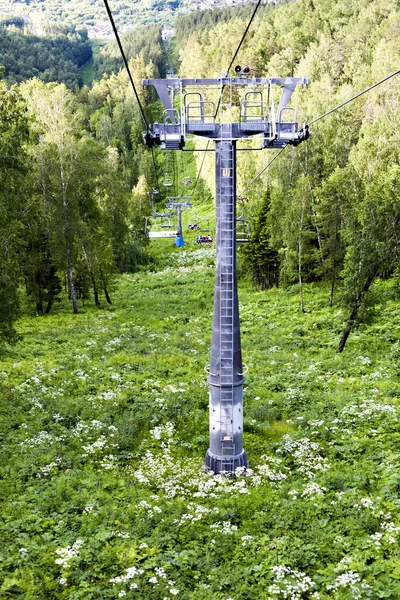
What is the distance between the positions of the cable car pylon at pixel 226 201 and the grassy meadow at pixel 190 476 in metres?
1.18

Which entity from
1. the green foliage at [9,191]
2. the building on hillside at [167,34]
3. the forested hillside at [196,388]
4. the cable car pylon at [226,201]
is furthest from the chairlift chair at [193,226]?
the building on hillside at [167,34]

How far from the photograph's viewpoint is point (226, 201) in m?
12.4

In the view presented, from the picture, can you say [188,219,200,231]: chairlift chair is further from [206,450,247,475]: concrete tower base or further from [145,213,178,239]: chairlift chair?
[206,450,247,475]: concrete tower base

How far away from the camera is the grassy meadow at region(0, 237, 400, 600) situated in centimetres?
883

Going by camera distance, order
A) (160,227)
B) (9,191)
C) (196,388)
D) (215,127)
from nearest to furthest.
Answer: (215,127)
(9,191)
(196,388)
(160,227)

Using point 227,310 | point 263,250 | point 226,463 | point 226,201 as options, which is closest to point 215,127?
point 226,201

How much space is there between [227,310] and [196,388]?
21.6 feet

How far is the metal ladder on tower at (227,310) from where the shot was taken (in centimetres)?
1239

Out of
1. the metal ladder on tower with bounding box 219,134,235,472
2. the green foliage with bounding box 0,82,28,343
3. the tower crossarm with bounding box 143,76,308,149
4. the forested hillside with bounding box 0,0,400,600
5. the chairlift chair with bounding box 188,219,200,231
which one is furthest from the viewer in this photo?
the chairlift chair with bounding box 188,219,200,231

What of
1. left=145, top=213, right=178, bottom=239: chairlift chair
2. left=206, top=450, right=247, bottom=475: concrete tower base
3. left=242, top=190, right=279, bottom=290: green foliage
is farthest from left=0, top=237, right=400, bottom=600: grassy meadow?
left=242, top=190, right=279, bottom=290: green foliage

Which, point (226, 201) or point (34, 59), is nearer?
point (226, 201)

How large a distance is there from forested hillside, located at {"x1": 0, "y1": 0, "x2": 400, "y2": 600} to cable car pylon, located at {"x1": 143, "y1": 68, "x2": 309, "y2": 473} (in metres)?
1.17

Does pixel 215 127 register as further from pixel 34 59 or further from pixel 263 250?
pixel 34 59

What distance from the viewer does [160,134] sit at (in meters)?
12.3
